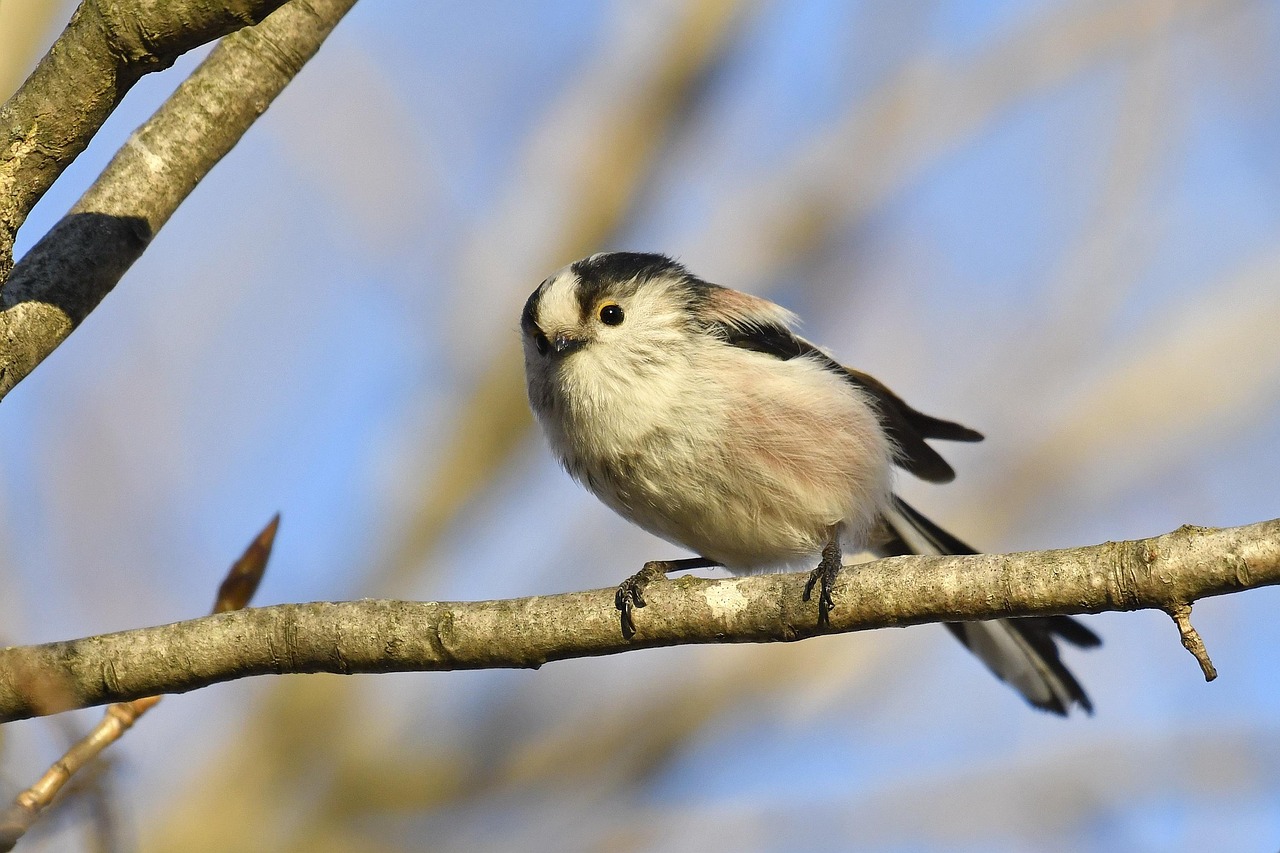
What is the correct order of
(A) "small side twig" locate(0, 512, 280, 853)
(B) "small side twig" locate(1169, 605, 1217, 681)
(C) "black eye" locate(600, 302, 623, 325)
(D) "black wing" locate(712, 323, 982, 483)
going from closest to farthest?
(A) "small side twig" locate(0, 512, 280, 853)
(B) "small side twig" locate(1169, 605, 1217, 681)
(C) "black eye" locate(600, 302, 623, 325)
(D) "black wing" locate(712, 323, 982, 483)

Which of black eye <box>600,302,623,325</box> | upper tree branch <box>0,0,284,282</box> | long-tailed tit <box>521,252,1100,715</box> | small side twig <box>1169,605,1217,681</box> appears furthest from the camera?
black eye <box>600,302,623,325</box>

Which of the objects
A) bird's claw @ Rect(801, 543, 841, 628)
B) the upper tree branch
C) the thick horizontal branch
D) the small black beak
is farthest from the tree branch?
bird's claw @ Rect(801, 543, 841, 628)

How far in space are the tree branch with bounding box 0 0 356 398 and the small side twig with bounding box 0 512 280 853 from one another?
686 millimetres

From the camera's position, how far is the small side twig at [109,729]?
6.55 ft

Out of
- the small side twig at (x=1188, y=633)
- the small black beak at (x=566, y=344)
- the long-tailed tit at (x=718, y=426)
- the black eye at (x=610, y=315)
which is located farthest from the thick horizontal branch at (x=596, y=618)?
the black eye at (x=610, y=315)

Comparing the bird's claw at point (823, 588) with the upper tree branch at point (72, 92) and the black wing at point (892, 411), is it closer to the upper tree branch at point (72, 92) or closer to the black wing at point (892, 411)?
the black wing at point (892, 411)

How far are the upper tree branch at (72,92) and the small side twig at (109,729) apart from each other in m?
0.96

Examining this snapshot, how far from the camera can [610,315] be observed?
14.5 feet

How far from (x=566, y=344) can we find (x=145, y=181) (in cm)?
160

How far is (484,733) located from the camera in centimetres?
635

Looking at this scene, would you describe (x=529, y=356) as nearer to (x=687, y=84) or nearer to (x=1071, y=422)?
(x=687, y=84)

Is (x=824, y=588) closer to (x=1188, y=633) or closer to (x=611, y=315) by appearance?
(x=1188, y=633)

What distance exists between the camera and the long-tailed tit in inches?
159

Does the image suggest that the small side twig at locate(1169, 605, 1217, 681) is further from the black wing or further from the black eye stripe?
the black eye stripe
